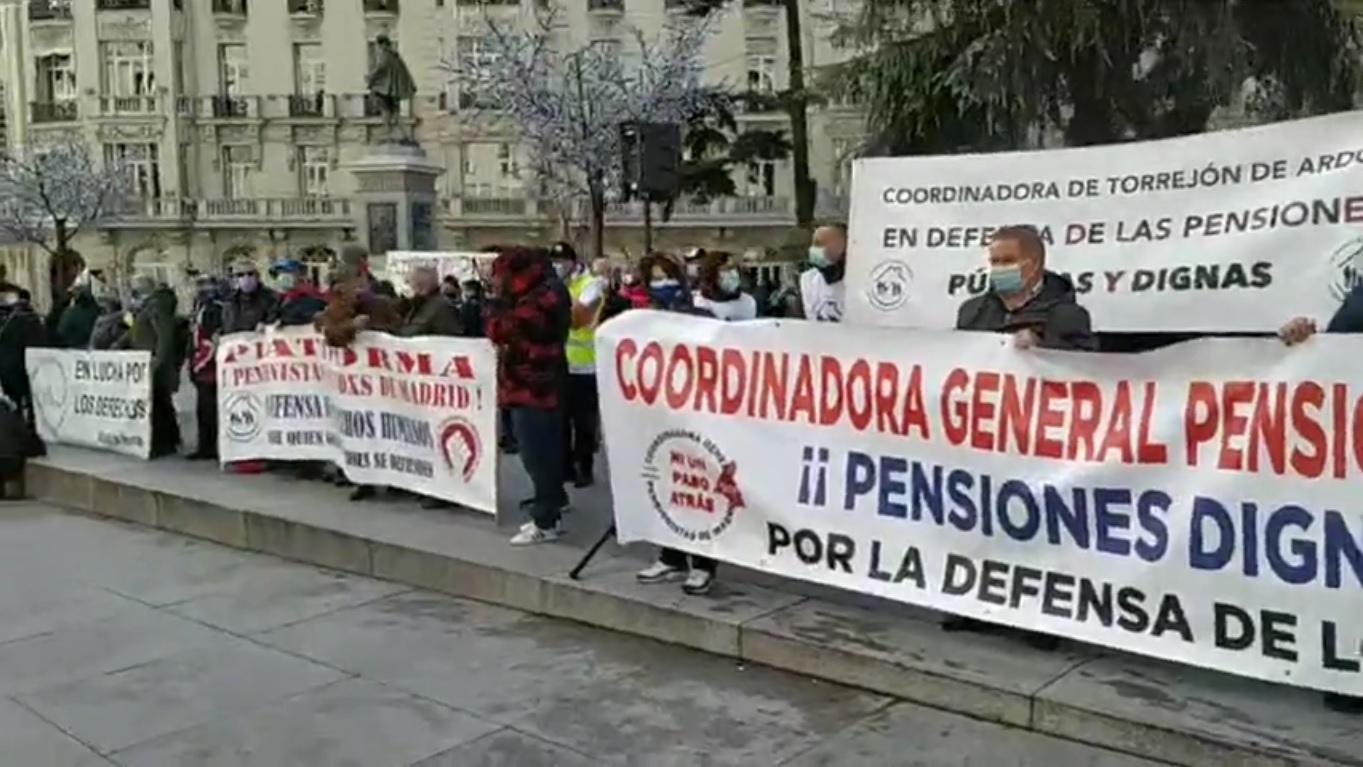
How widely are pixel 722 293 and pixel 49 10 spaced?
58.6m

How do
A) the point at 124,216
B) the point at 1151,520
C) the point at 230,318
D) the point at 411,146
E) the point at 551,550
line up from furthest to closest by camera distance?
the point at 124,216
the point at 411,146
the point at 230,318
the point at 551,550
the point at 1151,520

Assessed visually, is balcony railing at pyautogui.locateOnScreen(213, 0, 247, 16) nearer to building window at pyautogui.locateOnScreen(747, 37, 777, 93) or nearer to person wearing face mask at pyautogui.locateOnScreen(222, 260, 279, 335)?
building window at pyautogui.locateOnScreen(747, 37, 777, 93)

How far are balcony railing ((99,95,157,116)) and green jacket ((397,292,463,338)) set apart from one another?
52849 millimetres

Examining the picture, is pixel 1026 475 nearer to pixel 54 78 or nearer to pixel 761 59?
pixel 761 59

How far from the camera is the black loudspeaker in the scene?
8812mm

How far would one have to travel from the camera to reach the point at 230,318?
33.2ft

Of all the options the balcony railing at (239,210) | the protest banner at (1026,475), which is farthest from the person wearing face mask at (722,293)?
the balcony railing at (239,210)

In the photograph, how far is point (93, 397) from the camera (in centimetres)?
1123

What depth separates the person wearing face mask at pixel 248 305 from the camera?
9.93 m

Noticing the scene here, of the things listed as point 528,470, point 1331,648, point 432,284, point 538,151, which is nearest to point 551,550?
point 528,470

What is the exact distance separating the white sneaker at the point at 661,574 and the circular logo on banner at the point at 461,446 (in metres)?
1.74

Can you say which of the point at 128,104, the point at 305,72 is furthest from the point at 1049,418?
the point at 128,104

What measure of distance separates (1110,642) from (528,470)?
345cm

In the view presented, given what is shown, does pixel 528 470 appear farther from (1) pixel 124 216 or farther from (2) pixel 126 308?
(1) pixel 124 216
